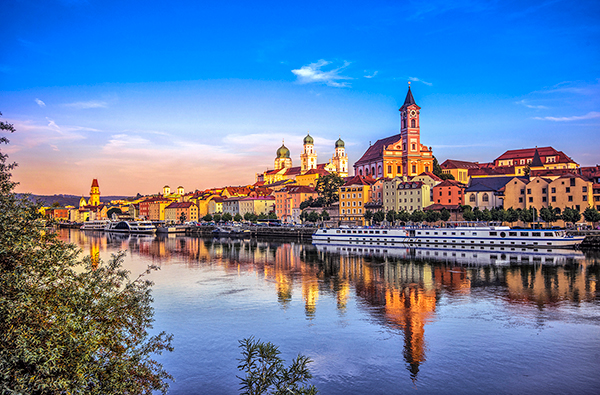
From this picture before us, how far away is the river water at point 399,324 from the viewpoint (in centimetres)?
1353

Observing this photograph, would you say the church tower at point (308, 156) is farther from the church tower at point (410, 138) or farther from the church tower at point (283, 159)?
the church tower at point (410, 138)

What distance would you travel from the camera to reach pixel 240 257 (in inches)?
1799

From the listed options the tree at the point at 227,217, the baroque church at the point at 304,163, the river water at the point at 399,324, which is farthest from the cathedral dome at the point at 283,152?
the river water at the point at 399,324

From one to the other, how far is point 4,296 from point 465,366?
12.3 meters

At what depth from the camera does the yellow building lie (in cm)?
7781

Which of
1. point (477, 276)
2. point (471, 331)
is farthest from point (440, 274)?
point (471, 331)

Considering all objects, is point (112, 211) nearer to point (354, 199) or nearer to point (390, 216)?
point (354, 199)

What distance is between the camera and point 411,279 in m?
29.7

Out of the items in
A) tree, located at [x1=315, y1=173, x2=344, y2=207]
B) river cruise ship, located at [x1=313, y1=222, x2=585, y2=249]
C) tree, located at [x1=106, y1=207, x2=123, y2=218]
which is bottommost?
river cruise ship, located at [x1=313, y1=222, x2=585, y2=249]

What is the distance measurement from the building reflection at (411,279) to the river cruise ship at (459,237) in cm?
323

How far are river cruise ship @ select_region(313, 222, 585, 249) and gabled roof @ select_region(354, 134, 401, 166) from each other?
115ft

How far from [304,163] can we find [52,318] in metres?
140

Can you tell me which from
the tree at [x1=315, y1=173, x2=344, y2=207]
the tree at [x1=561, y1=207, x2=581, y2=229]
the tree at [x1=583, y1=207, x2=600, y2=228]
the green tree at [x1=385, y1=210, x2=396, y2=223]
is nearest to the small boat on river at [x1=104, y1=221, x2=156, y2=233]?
the tree at [x1=315, y1=173, x2=344, y2=207]

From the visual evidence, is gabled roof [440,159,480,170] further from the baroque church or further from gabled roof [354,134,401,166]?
the baroque church
